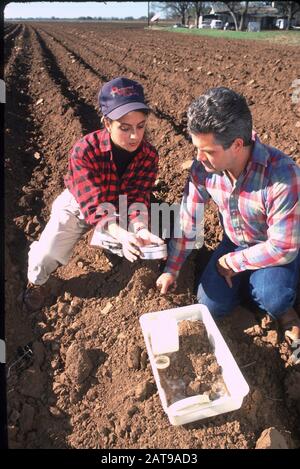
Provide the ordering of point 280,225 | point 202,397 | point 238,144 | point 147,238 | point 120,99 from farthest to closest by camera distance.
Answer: point 147,238 → point 120,99 → point 280,225 → point 238,144 → point 202,397

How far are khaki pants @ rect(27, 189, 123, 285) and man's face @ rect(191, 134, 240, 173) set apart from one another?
0.95 metres

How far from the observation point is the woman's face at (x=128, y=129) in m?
2.46

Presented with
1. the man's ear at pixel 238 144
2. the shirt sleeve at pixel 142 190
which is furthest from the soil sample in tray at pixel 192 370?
the man's ear at pixel 238 144

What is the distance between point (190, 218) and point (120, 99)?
2.73ft

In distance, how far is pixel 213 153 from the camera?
2.17 metres

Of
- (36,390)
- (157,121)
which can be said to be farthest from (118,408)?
(157,121)

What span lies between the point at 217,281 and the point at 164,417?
3.12 ft

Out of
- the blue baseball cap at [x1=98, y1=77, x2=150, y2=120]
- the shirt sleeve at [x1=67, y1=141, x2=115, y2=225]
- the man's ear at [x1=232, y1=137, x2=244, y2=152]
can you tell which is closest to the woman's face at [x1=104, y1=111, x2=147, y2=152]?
the blue baseball cap at [x1=98, y1=77, x2=150, y2=120]

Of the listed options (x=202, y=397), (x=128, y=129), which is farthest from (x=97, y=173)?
(x=202, y=397)

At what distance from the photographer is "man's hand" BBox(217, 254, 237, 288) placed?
266 centimetres

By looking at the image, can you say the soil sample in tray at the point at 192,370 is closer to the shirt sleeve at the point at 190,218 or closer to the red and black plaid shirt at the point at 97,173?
the shirt sleeve at the point at 190,218

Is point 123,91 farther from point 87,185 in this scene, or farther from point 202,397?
point 202,397

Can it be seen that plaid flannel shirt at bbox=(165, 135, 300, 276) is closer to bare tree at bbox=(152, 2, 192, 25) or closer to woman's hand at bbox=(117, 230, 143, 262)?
woman's hand at bbox=(117, 230, 143, 262)
